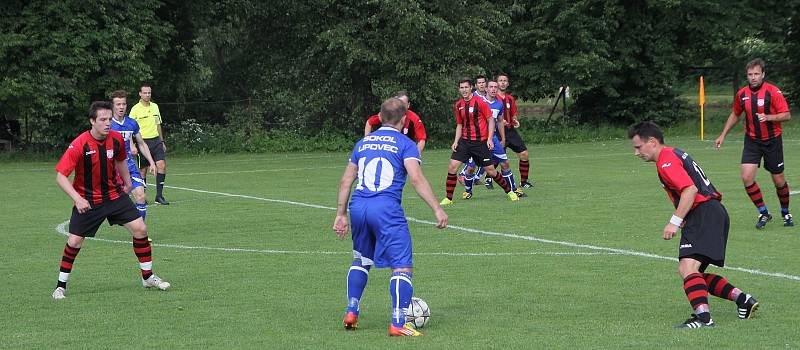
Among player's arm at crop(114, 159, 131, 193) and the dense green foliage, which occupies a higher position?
the dense green foliage

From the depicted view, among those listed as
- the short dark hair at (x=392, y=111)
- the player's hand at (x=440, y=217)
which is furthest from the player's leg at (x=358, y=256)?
the short dark hair at (x=392, y=111)

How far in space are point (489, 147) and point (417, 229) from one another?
3.55 meters

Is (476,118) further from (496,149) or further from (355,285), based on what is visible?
(355,285)

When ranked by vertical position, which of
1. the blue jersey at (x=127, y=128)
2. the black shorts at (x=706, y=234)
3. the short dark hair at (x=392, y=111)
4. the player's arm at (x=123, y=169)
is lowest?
the black shorts at (x=706, y=234)

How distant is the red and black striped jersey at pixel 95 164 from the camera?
1073cm

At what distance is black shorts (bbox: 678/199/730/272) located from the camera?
28.1 ft

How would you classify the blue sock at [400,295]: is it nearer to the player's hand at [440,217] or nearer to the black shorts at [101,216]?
the player's hand at [440,217]

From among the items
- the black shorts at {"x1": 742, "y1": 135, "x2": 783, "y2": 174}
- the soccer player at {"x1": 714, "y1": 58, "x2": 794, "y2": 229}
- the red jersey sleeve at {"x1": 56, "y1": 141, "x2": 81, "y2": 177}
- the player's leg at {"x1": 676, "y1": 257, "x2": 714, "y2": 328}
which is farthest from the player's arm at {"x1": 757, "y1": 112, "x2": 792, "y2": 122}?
the red jersey sleeve at {"x1": 56, "y1": 141, "x2": 81, "y2": 177}


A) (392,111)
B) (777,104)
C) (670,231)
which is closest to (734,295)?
(670,231)

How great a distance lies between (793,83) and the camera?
4606 centimetres

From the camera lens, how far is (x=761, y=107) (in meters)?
14.5

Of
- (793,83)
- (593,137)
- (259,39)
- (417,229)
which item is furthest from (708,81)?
(417,229)

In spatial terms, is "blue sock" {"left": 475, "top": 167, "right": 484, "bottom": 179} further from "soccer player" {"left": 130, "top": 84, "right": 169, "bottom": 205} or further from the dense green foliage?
the dense green foliage

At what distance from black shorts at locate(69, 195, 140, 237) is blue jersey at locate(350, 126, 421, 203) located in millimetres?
3435
